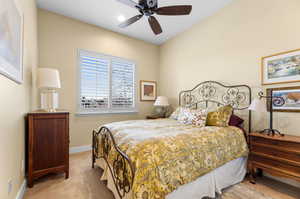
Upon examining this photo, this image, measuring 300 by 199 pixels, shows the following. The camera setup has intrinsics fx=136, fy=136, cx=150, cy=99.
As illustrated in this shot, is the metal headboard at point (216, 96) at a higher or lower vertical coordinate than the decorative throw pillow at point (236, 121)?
higher

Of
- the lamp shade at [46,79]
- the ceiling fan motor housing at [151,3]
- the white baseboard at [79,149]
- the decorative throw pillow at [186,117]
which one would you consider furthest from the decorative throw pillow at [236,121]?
the white baseboard at [79,149]

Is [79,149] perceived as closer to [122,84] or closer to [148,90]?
[122,84]

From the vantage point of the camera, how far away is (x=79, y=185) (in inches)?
79.0

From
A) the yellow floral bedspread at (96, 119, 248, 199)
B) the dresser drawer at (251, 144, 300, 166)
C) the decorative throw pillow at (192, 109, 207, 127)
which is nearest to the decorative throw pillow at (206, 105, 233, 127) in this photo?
the decorative throw pillow at (192, 109, 207, 127)

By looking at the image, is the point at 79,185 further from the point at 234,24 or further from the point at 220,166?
the point at 234,24

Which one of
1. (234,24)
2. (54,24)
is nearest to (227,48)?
(234,24)

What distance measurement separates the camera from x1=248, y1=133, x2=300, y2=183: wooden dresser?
170 cm

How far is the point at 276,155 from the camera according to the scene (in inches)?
73.0

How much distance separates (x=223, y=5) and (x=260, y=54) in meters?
1.35

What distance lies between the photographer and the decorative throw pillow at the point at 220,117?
2.25 m

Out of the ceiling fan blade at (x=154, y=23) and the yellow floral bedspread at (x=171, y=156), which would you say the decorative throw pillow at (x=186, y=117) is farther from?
the ceiling fan blade at (x=154, y=23)

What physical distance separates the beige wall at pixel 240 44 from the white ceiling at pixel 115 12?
0.86 ft

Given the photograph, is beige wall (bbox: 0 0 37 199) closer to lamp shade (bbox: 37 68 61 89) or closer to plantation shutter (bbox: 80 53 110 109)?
lamp shade (bbox: 37 68 61 89)

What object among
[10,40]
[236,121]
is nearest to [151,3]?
[10,40]
